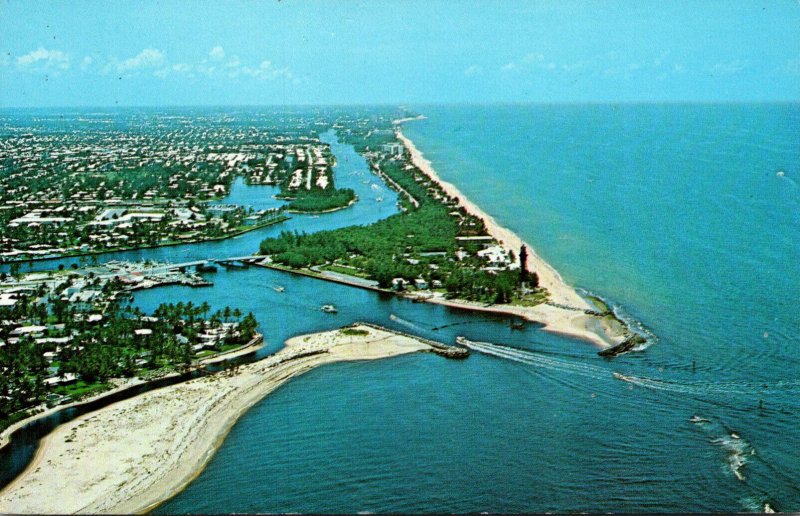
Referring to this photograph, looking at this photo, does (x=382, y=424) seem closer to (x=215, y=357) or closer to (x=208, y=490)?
(x=208, y=490)

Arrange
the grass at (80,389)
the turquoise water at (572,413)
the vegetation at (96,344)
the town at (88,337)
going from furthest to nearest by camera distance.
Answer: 1. the town at (88,337)
2. the vegetation at (96,344)
3. the grass at (80,389)
4. the turquoise water at (572,413)

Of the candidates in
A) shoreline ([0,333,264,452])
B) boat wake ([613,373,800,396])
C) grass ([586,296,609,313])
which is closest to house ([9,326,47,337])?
shoreline ([0,333,264,452])

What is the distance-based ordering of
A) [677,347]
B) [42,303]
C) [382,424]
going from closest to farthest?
1. [382,424]
2. [677,347]
3. [42,303]

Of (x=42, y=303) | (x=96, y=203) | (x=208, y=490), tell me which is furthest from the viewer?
(x=96, y=203)

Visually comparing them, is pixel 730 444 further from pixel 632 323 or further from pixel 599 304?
pixel 599 304

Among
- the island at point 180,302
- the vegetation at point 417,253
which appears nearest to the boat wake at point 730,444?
the island at point 180,302

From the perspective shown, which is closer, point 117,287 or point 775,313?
point 775,313

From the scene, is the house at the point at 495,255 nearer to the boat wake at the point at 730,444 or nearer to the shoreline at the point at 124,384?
the shoreline at the point at 124,384

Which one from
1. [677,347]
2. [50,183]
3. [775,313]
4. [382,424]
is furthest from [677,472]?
[50,183]
